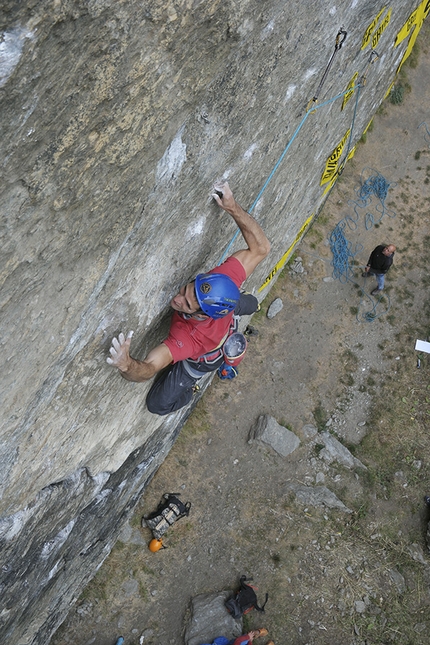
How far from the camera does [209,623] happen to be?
279 inches

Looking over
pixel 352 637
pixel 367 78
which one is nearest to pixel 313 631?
pixel 352 637

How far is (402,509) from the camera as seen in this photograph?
8430 millimetres

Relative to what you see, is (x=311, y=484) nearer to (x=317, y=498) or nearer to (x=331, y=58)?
(x=317, y=498)

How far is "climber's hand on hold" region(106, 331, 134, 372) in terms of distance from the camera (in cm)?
382

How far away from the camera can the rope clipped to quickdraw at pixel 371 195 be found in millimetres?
10758

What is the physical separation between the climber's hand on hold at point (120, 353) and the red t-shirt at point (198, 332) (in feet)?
1.95

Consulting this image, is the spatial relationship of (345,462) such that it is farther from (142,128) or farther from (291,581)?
(142,128)

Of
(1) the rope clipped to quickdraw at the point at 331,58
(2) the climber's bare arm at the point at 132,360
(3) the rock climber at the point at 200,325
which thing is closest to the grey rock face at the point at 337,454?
(3) the rock climber at the point at 200,325

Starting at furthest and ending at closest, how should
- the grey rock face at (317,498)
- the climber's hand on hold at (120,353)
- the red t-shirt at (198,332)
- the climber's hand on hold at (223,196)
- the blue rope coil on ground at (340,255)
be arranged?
the blue rope coil on ground at (340,255), the grey rock face at (317,498), the red t-shirt at (198,332), the climber's hand on hold at (223,196), the climber's hand on hold at (120,353)

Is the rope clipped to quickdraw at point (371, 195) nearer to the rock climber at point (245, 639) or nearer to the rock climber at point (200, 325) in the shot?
the rock climber at point (200, 325)

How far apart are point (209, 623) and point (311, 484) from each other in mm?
2517

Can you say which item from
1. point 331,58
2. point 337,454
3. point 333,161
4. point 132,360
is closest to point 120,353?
point 132,360

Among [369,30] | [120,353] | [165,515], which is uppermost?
[120,353]

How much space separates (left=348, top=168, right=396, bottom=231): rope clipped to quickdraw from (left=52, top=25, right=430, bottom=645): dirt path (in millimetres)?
168
